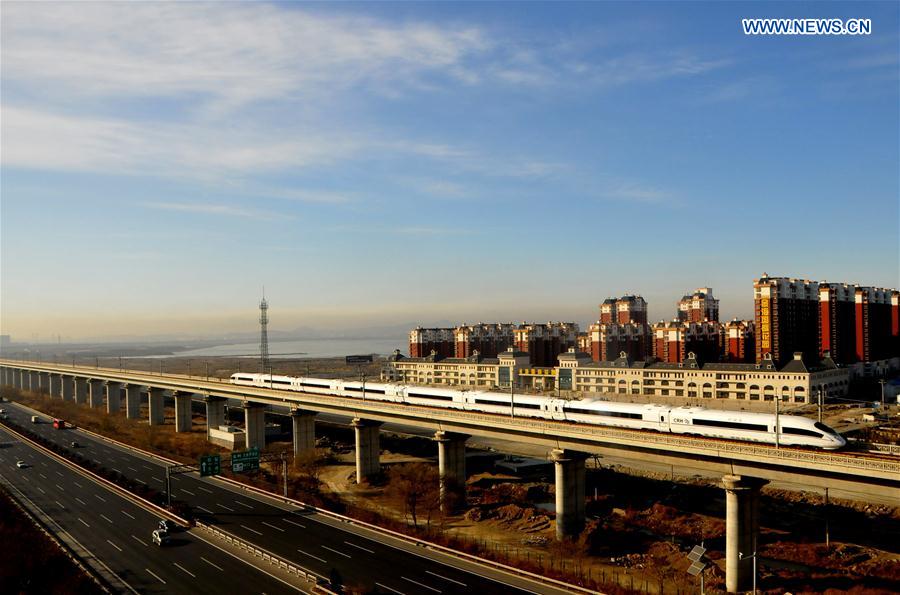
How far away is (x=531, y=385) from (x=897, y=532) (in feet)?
297

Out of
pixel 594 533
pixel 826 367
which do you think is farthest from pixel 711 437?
pixel 826 367

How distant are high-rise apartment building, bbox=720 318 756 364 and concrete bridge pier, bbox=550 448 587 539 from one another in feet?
288

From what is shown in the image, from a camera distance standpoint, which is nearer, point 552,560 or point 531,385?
point 552,560

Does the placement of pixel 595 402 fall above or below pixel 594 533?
above

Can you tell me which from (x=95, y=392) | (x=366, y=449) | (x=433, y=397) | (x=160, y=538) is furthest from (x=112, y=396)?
(x=160, y=538)

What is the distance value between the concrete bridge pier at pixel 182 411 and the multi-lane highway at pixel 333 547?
48.7 metres

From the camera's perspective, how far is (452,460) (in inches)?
2744

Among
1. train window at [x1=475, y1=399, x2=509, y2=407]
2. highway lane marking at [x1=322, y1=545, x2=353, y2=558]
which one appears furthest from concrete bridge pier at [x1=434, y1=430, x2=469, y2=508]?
highway lane marking at [x1=322, y1=545, x2=353, y2=558]

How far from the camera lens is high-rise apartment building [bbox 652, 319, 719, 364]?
13100 cm

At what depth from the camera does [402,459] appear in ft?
297

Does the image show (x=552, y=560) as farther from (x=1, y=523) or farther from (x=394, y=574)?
(x=1, y=523)

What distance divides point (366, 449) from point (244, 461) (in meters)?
16.6

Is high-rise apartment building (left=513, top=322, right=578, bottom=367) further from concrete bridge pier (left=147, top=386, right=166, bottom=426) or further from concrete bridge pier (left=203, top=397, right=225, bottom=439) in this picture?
concrete bridge pier (left=147, top=386, right=166, bottom=426)

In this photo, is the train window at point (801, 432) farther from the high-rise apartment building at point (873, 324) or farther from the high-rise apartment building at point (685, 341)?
the high-rise apartment building at point (873, 324)
